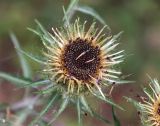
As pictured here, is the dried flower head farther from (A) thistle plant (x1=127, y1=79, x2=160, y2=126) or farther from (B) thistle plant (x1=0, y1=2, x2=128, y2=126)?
(A) thistle plant (x1=127, y1=79, x2=160, y2=126)

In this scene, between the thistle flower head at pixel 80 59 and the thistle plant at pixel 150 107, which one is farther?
the thistle flower head at pixel 80 59

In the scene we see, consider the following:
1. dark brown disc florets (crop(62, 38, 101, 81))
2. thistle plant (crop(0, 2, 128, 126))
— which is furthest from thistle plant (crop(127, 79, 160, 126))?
dark brown disc florets (crop(62, 38, 101, 81))

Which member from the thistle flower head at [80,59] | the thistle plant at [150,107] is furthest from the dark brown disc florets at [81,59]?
the thistle plant at [150,107]

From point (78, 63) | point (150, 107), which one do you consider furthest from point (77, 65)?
point (150, 107)

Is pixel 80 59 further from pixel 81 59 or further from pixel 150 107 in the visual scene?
pixel 150 107

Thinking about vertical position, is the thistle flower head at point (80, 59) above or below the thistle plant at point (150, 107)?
above

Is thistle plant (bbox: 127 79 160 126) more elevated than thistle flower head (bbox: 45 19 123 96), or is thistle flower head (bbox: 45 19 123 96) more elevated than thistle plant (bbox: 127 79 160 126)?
thistle flower head (bbox: 45 19 123 96)

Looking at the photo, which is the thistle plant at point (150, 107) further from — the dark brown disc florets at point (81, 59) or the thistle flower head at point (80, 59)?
the dark brown disc florets at point (81, 59)
